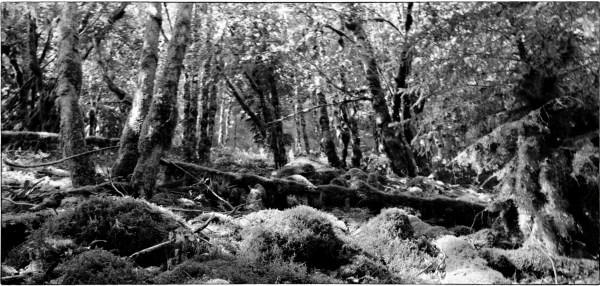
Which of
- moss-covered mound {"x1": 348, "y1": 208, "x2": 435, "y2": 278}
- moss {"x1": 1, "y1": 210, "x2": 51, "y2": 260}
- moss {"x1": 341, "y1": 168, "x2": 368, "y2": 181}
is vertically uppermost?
moss {"x1": 341, "y1": 168, "x2": 368, "y2": 181}

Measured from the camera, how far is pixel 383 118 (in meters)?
11.2

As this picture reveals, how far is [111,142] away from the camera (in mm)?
9133

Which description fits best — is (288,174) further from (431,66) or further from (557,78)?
(557,78)

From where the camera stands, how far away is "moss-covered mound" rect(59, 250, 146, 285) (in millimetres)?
3869

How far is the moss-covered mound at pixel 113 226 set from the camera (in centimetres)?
462

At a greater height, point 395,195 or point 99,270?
point 395,195

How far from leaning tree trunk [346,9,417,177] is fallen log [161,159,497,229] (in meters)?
3.35

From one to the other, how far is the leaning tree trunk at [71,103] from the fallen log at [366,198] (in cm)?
162

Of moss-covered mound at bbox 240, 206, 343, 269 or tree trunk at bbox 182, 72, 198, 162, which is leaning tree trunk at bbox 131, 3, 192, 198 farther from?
tree trunk at bbox 182, 72, 198, 162

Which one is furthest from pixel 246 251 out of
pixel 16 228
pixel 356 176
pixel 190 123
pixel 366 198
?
pixel 190 123

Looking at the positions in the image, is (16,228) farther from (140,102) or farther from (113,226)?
(140,102)

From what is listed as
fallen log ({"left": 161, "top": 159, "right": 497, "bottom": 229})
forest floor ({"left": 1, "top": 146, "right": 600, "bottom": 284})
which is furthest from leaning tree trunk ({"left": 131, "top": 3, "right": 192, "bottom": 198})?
fallen log ({"left": 161, "top": 159, "right": 497, "bottom": 229})

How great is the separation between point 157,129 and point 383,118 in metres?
6.55

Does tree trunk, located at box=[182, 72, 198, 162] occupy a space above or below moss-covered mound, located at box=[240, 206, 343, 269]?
above
